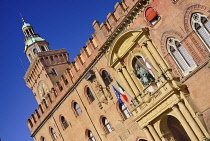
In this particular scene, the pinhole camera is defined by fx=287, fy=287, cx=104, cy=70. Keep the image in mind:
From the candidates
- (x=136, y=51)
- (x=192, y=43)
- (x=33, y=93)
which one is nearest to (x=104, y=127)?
(x=136, y=51)

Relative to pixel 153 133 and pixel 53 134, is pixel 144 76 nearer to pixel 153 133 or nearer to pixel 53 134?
pixel 153 133

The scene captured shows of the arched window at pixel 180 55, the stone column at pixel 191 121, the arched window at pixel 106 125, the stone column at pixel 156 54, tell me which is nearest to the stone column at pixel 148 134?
the stone column at pixel 191 121

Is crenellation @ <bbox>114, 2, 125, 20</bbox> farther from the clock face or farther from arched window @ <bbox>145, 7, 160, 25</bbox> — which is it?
the clock face

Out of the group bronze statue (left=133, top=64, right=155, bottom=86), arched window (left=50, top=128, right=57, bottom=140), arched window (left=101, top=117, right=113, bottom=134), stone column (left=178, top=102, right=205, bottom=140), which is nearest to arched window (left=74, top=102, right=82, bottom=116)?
arched window (left=101, top=117, right=113, bottom=134)

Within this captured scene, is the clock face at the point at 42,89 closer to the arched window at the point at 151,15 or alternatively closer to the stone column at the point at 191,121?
the arched window at the point at 151,15

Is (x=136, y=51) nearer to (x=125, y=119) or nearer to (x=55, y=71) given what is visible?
(x=125, y=119)

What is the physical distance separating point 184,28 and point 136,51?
3956mm

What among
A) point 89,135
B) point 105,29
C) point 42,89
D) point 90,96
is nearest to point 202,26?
point 105,29

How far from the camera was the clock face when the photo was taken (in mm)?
32025

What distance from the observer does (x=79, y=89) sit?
24453 millimetres

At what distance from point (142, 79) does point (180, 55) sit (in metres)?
2.88

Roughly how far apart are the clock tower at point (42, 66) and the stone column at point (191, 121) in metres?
18.0

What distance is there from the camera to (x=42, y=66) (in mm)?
31984

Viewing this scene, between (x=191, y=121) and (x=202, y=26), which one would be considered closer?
(x=202, y=26)
